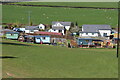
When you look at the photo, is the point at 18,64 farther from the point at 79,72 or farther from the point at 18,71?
the point at 79,72

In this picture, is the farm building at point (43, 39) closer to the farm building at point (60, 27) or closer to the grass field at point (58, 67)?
the grass field at point (58, 67)

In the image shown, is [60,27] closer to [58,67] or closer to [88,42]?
[88,42]

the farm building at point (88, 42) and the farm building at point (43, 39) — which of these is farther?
the farm building at point (43, 39)

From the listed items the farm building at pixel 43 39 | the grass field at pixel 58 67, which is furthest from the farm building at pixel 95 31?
the grass field at pixel 58 67

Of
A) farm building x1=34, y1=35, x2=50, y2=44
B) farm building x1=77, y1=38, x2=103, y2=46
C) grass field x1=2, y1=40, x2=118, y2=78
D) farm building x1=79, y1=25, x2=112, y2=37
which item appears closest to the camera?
grass field x1=2, y1=40, x2=118, y2=78

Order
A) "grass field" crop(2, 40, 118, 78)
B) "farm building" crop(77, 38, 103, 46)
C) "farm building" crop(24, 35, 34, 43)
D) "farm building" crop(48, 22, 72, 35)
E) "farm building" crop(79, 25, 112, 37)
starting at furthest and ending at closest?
"farm building" crop(48, 22, 72, 35)
"farm building" crop(79, 25, 112, 37)
"farm building" crop(24, 35, 34, 43)
"farm building" crop(77, 38, 103, 46)
"grass field" crop(2, 40, 118, 78)

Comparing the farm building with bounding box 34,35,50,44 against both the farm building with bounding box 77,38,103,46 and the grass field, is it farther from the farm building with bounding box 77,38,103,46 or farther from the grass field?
the grass field

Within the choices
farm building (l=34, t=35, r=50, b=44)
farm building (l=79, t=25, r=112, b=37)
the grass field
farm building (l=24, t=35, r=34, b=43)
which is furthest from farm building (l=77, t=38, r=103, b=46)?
the grass field

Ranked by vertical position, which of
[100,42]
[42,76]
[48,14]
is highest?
[48,14]

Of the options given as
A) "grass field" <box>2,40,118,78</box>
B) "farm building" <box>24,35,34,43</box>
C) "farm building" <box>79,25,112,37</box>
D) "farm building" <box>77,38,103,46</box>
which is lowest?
"grass field" <box>2,40,118,78</box>

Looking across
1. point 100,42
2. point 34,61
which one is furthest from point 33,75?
point 100,42

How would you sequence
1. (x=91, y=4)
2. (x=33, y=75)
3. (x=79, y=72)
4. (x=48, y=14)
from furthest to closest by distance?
(x=91, y=4) < (x=48, y=14) < (x=79, y=72) < (x=33, y=75)
